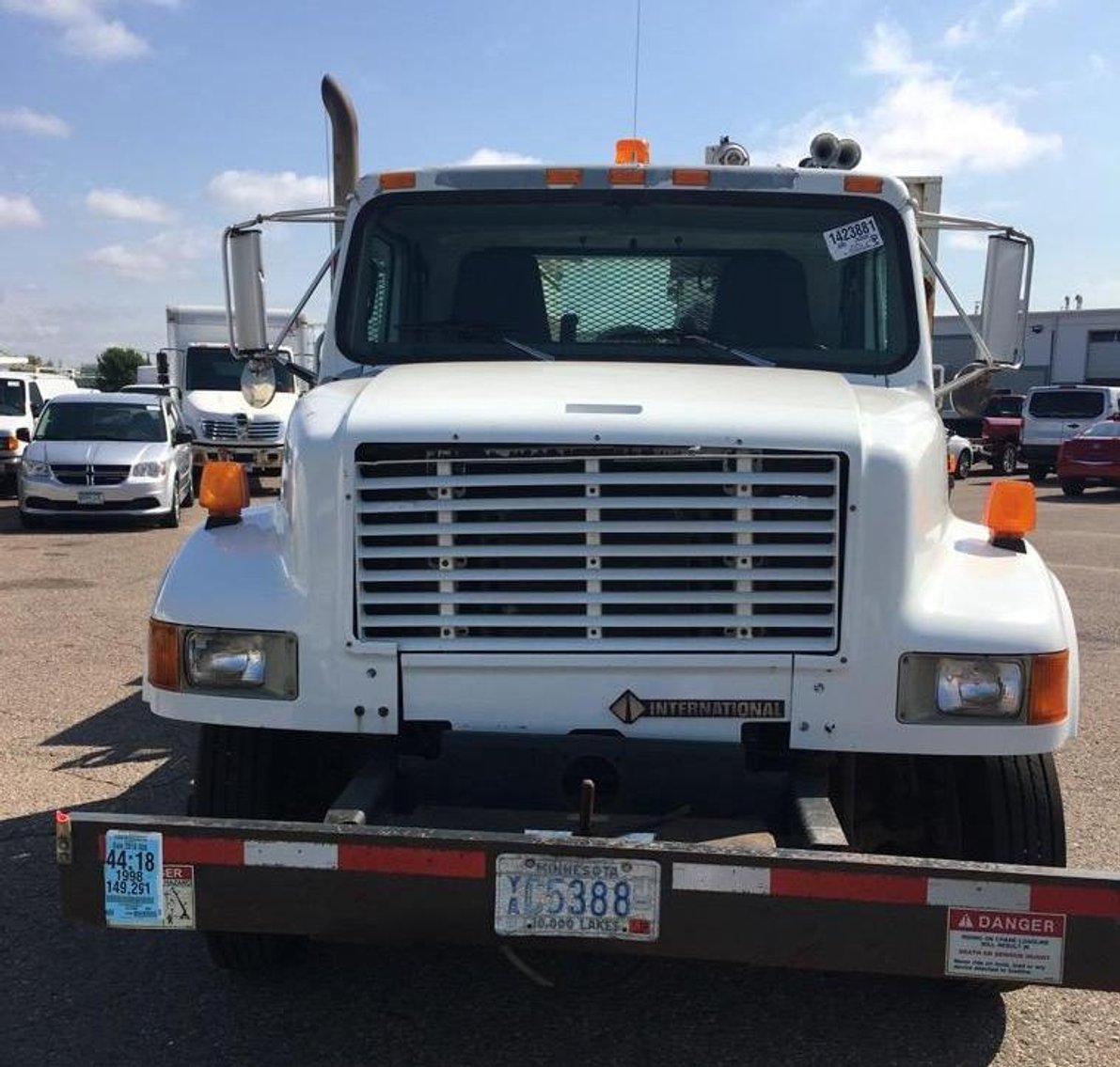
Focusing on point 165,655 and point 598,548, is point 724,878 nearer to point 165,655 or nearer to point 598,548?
point 598,548

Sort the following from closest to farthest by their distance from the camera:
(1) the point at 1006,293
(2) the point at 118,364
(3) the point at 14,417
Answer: (1) the point at 1006,293
(3) the point at 14,417
(2) the point at 118,364

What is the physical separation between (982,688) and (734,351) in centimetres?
157

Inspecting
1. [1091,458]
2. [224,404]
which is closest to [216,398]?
[224,404]

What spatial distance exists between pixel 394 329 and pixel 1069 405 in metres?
23.5

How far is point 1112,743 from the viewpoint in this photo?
621 centimetres

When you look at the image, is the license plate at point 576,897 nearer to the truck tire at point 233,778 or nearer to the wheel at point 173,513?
the truck tire at point 233,778

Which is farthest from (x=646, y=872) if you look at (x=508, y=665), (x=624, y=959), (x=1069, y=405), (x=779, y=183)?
(x=1069, y=405)

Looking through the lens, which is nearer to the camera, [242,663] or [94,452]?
[242,663]

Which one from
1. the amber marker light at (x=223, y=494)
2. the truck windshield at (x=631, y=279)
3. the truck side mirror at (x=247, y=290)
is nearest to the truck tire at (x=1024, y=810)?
the truck windshield at (x=631, y=279)

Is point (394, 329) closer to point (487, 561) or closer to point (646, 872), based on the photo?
point (487, 561)

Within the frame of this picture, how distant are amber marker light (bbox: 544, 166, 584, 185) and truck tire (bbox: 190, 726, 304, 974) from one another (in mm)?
2175

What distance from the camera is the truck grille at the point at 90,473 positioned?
1478 cm

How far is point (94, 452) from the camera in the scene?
14.9 m

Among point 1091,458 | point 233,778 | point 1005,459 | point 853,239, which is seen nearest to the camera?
point 233,778
